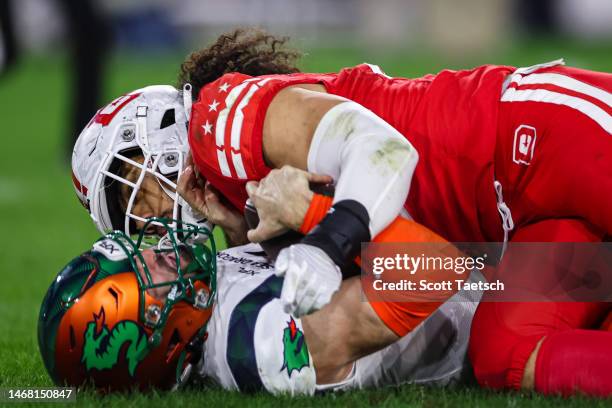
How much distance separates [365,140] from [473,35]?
71.8 ft

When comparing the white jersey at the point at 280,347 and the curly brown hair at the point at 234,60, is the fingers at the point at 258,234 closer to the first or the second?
the white jersey at the point at 280,347

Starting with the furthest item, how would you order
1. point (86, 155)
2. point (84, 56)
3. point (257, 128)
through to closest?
point (84, 56), point (86, 155), point (257, 128)

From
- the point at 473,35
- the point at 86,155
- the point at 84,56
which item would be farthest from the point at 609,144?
the point at 473,35

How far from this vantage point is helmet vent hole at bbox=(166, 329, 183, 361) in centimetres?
301

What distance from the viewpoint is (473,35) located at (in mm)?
24047

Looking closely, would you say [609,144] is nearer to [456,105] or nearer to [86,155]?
[456,105]

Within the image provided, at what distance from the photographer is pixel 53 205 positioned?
986 cm

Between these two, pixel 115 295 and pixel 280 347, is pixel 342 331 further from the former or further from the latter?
pixel 115 295

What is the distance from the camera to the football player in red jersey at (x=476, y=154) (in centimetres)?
287

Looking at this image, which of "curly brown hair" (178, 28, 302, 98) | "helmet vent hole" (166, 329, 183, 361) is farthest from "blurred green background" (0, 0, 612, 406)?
"helmet vent hole" (166, 329, 183, 361)

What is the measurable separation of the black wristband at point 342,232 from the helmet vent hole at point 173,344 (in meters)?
0.59

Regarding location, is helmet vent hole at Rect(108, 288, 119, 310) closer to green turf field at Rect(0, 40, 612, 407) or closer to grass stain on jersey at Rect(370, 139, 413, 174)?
green turf field at Rect(0, 40, 612, 407)

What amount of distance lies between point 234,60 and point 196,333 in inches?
38.1

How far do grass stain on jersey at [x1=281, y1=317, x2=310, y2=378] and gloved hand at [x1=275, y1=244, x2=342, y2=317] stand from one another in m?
0.39
